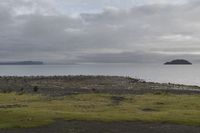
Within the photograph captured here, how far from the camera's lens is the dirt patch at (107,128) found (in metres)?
30.9

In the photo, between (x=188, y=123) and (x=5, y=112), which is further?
(x=5, y=112)

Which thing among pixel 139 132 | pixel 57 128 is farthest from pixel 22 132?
pixel 139 132

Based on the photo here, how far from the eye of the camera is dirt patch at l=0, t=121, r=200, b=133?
30859 mm

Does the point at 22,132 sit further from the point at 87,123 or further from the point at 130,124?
the point at 130,124

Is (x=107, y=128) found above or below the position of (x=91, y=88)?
below

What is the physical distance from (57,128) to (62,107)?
61.1 ft

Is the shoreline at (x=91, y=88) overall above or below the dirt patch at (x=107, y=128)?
above

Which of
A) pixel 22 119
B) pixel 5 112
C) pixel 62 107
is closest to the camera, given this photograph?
pixel 22 119

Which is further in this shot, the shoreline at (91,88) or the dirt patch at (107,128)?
the shoreline at (91,88)

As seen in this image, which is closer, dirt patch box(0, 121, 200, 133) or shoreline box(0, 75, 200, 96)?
dirt patch box(0, 121, 200, 133)

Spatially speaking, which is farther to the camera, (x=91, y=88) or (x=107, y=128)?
(x=91, y=88)

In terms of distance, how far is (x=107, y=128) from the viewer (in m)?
32.0

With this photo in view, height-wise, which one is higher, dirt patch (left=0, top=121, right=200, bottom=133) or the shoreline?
the shoreline

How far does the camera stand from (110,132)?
30438 millimetres
